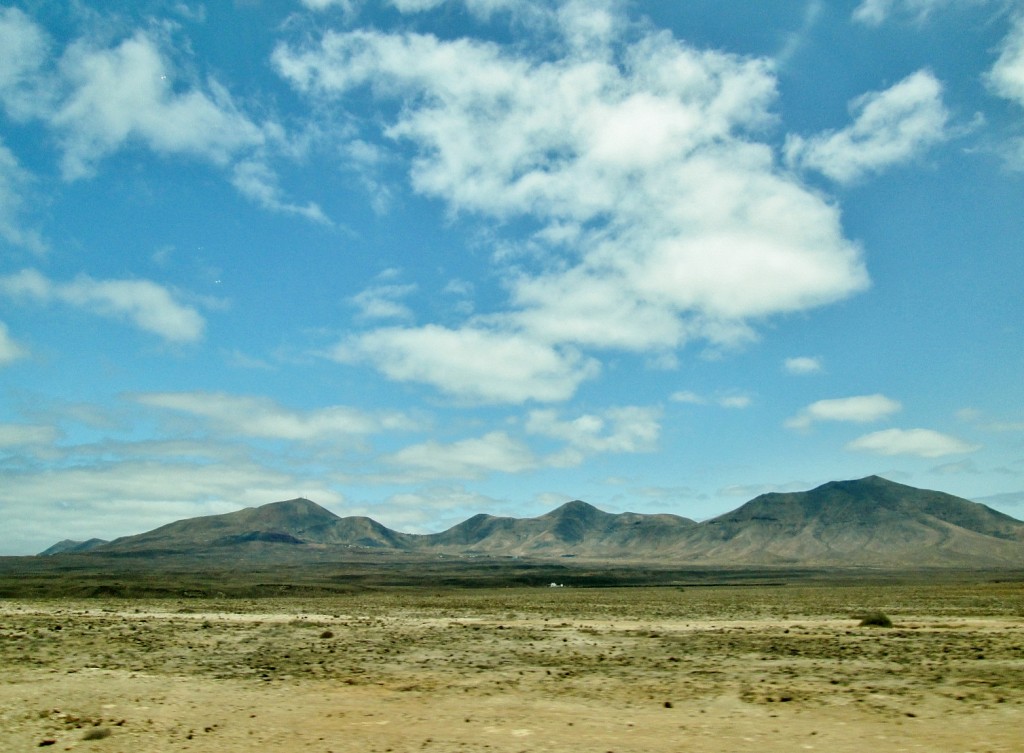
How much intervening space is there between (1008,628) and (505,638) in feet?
70.8

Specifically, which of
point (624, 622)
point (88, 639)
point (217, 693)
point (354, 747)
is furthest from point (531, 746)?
point (624, 622)

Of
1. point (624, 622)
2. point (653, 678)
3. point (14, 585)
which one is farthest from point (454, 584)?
point (653, 678)

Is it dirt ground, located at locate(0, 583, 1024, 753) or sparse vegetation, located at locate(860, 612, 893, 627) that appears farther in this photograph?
sparse vegetation, located at locate(860, 612, 893, 627)

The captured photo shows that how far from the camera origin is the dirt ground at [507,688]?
40.0 ft

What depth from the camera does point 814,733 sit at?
40.3 feet

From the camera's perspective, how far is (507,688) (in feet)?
55.9

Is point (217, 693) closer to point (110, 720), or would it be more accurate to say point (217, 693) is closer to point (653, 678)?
point (110, 720)

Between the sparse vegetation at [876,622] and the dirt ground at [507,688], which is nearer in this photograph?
the dirt ground at [507,688]

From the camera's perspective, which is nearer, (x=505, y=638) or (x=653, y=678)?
(x=653, y=678)

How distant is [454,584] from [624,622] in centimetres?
8722

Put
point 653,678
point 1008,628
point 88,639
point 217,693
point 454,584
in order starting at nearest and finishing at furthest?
point 217,693 → point 653,678 → point 88,639 → point 1008,628 → point 454,584

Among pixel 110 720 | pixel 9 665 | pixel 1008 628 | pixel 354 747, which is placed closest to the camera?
pixel 354 747

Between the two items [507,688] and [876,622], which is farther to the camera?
[876,622]

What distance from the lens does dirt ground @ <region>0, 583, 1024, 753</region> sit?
1220 cm
